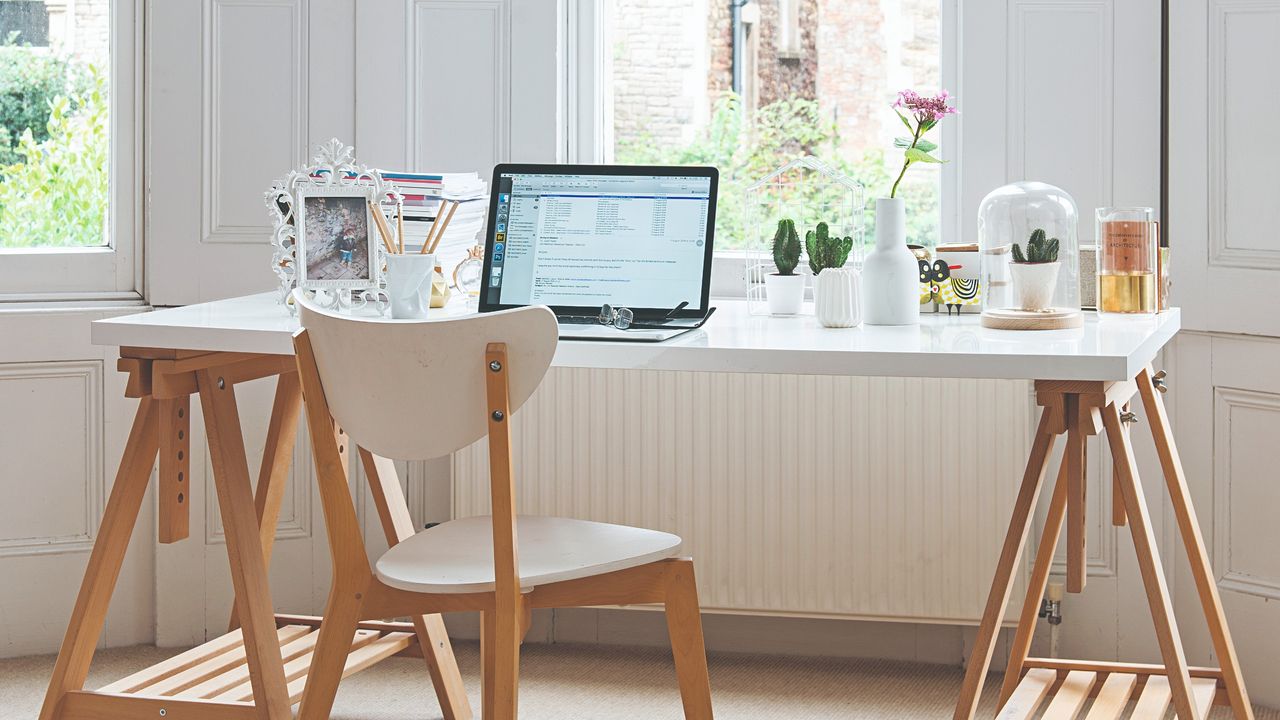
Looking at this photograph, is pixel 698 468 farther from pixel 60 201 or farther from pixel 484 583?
pixel 60 201

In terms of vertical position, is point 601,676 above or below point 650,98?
below

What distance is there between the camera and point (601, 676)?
2822 millimetres

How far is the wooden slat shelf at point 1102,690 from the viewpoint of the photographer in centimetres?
213

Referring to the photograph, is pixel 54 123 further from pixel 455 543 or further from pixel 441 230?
pixel 455 543

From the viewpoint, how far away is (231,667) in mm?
2344

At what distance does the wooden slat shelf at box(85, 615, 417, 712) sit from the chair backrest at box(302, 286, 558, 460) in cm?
64

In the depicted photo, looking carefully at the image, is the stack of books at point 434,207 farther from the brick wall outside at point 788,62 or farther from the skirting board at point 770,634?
the skirting board at point 770,634

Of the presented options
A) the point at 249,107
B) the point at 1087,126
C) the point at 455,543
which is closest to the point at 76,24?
the point at 249,107

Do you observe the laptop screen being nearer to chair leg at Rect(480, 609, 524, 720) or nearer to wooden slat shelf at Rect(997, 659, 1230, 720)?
chair leg at Rect(480, 609, 524, 720)

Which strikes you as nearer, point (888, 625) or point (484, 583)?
point (484, 583)

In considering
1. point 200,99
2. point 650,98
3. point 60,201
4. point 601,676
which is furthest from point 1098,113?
point 60,201

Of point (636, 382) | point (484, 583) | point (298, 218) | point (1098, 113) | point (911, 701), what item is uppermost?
point (1098, 113)

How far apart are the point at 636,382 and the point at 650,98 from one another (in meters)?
0.68

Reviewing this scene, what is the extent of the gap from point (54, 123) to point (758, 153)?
5.42 feet
